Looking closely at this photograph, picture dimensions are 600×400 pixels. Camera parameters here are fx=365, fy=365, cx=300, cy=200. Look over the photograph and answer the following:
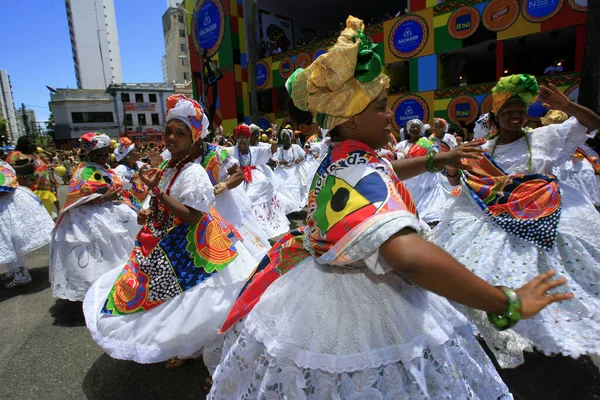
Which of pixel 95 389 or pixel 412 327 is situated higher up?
pixel 412 327

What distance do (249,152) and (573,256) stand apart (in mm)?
5871

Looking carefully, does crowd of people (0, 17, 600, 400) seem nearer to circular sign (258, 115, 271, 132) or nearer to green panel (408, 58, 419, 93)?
green panel (408, 58, 419, 93)

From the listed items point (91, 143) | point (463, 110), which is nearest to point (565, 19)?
point (463, 110)

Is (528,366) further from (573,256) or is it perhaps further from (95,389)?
(95,389)

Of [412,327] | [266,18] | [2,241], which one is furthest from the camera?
[266,18]

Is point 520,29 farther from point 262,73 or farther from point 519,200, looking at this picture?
point 262,73

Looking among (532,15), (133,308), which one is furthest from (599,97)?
(133,308)

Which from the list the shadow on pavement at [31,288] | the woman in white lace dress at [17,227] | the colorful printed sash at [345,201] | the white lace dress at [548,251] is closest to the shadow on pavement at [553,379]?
the white lace dress at [548,251]

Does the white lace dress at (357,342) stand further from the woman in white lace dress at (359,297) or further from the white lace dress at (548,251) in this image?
the white lace dress at (548,251)

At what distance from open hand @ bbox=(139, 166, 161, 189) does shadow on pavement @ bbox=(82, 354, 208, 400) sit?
1516mm

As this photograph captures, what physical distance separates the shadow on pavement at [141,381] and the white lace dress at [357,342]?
139 cm

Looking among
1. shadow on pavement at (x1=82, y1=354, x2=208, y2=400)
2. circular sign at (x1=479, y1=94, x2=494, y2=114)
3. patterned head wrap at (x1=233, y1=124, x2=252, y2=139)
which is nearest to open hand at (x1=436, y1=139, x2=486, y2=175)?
shadow on pavement at (x1=82, y1=354, x2=208, y2=400)

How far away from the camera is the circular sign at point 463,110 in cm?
1390

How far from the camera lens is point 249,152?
24.5 feet
